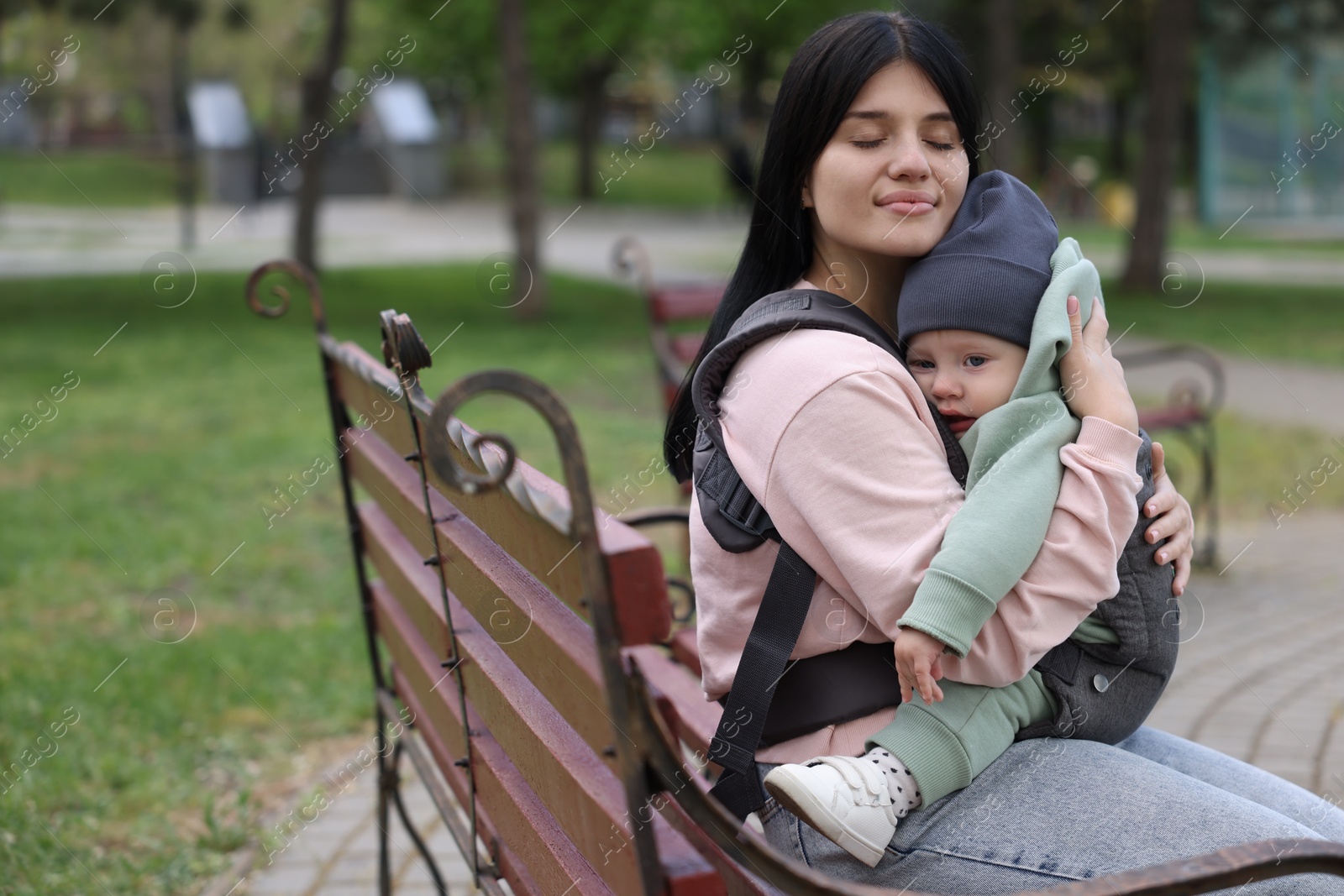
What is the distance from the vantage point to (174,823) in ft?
12.2

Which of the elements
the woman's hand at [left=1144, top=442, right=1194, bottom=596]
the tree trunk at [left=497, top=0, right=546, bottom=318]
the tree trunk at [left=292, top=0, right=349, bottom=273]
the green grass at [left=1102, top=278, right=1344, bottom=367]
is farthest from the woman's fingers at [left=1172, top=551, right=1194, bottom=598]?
the tree trunk at [left=292, top=0, right=349, bottom=273]

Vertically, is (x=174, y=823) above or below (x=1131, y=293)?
below

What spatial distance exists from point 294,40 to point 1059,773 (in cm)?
4563

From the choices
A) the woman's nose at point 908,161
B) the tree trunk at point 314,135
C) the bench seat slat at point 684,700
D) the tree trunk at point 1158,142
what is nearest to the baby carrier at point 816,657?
the woman's nose at point 908,161

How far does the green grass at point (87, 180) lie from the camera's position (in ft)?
105

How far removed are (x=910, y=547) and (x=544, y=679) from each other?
1.56 feet

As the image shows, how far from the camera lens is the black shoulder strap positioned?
5.74 ft

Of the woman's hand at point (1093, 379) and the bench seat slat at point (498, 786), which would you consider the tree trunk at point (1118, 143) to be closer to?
the bench seat slat at point (498, 786)

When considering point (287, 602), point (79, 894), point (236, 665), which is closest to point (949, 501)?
point (79, 894)

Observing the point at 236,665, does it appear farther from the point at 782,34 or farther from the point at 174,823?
the point at 782,34

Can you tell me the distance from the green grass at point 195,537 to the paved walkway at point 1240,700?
282mm

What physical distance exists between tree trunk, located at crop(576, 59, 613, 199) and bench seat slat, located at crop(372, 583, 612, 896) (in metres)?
30.6

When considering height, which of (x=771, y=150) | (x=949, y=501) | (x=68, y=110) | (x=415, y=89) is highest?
(x=68, y=110)

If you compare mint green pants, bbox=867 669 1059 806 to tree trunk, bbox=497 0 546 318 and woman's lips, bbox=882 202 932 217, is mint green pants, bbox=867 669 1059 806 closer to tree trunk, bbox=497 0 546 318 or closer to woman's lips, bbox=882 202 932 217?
woman's lips, bbox=882 202 932 217
